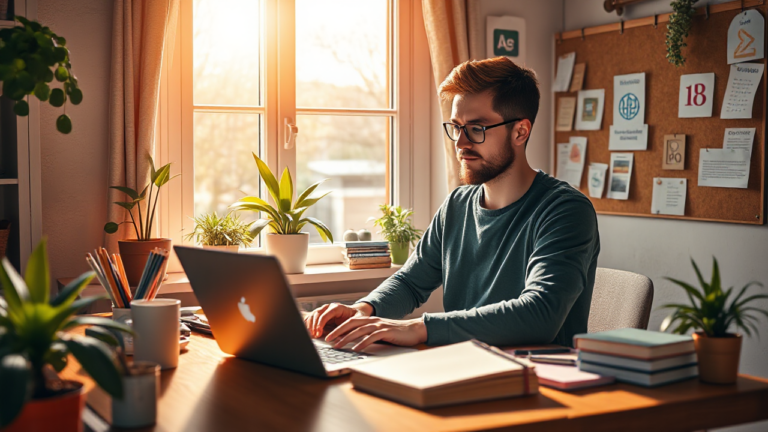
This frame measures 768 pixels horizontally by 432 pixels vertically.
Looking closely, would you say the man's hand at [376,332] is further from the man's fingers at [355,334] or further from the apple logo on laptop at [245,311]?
the apple logo on laptop at [245,311]

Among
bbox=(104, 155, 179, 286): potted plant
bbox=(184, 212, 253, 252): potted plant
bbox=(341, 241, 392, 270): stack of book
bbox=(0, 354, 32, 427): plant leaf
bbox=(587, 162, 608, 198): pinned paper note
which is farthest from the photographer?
bbox=(587, 162, 608, 198): pinned paper note

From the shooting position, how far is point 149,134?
267cm

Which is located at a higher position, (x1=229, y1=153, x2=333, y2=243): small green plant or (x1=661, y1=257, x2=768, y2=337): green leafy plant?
(x1=229, y1=153, x2=333, y2=243): small green plant

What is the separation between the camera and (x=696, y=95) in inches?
114

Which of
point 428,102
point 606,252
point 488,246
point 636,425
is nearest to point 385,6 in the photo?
point 428,102

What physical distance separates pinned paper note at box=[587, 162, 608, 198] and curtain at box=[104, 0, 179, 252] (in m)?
1.87

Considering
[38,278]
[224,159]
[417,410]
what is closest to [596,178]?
[224,159]

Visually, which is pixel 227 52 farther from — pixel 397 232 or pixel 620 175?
pixel 620 175

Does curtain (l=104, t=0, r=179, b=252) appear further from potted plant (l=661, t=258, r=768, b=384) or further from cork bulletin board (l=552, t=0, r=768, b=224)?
potted plant (l=661, t=258, r=768, b=384)

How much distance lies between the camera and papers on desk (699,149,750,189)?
2.73 meters

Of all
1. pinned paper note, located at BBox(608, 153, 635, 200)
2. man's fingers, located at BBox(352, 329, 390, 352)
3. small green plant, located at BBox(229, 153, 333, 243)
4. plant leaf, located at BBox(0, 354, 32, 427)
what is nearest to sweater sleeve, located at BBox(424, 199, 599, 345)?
man's fingers, located at BBox(352, 329, 390, 352)

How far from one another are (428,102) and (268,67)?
0.76 m

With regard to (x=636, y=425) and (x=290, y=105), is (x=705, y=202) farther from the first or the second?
(x=636, y=425)

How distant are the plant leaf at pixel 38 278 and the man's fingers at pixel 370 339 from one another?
651 millimetres
